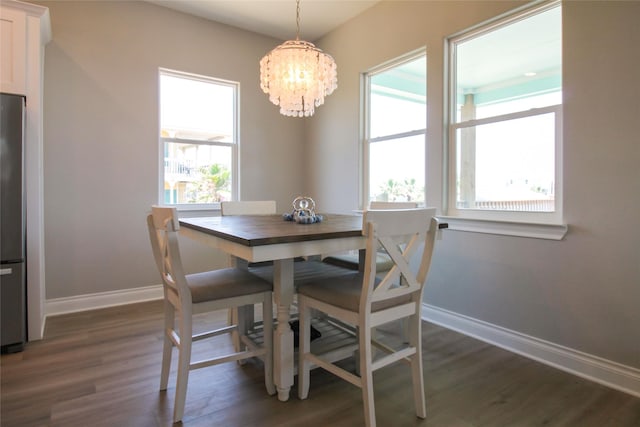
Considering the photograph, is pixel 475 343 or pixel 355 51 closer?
pixel 475 343

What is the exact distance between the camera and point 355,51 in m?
3.68

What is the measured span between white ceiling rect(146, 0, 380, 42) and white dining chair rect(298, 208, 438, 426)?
2710 millimetres

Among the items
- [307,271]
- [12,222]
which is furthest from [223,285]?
[12,222]

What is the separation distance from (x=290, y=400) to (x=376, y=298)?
2.41 feet

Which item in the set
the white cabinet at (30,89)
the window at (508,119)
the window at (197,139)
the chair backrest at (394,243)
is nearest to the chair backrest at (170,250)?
the chair backrest at (394,243)

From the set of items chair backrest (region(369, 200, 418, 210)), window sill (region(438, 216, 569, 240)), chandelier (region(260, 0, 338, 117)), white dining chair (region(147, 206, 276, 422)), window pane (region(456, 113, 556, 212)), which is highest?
chandelier (region(260, 0, 338, 117))

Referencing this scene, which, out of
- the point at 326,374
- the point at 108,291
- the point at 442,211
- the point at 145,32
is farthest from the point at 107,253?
the point at 442,211

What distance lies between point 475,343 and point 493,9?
2.29 meters

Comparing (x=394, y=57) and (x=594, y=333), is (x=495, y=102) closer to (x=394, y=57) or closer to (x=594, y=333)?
(x=394, y=57)

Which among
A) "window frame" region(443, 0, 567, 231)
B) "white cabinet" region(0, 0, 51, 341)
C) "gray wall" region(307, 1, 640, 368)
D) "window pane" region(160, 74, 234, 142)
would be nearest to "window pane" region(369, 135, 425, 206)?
"window frame" region(443, 0, 567, 231)

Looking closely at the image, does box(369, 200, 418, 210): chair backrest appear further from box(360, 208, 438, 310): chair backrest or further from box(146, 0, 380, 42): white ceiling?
box(146, 0, 380, 42): white ceiling

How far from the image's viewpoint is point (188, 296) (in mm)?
1628

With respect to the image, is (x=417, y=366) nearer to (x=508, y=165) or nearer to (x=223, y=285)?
(x=223, y=285)

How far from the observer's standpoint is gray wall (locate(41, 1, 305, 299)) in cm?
304
